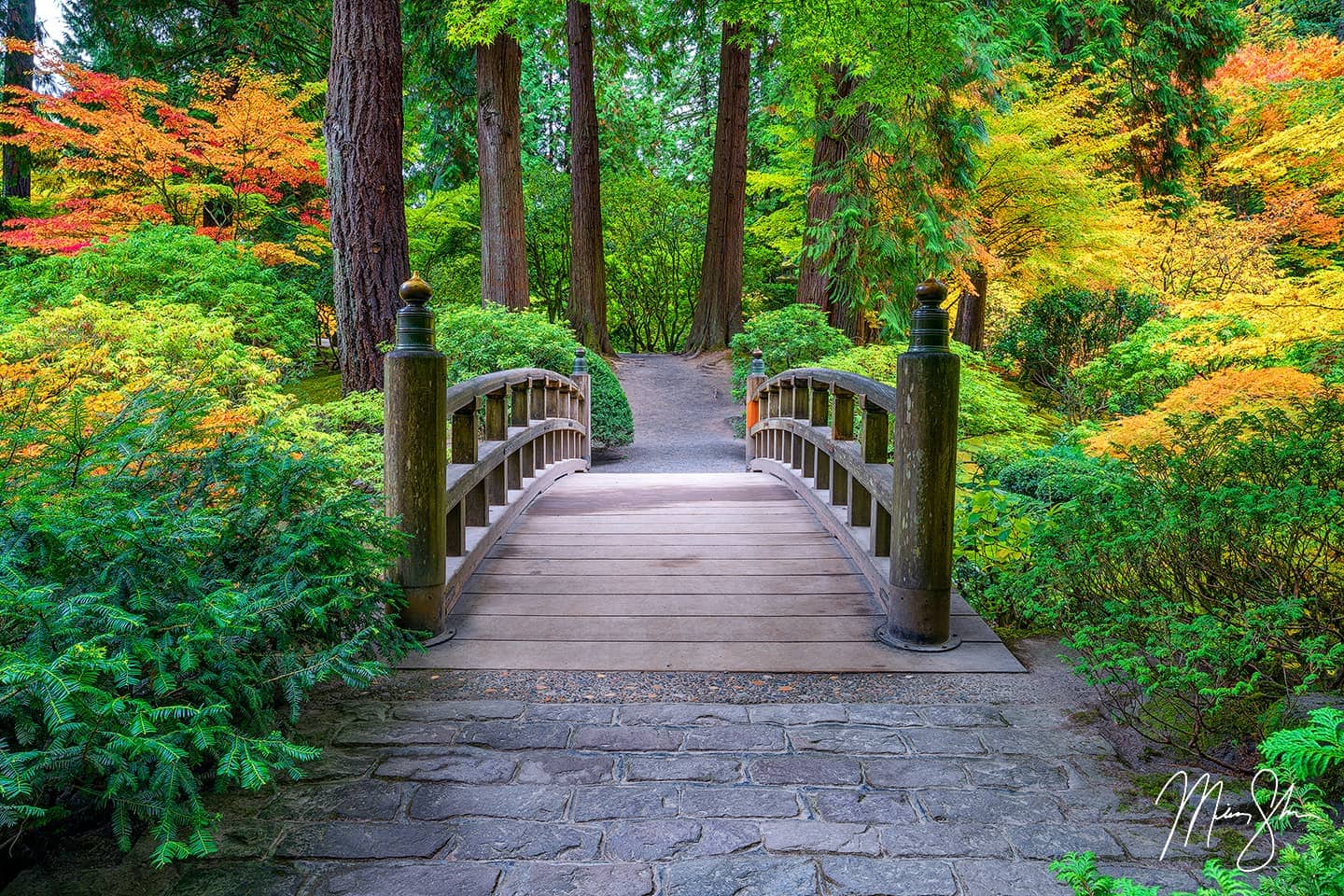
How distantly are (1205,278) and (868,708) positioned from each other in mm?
14408

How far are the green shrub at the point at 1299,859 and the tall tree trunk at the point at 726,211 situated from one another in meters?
14.0

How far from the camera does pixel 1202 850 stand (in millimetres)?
2043

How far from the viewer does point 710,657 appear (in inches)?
130

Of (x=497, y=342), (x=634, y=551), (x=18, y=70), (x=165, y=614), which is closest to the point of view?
(x=165, y=614)

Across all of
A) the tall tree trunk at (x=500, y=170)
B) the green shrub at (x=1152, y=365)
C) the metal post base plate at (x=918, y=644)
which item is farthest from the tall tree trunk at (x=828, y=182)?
the metal post base plate at (x=918, y=644)

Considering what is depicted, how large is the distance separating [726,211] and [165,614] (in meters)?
14.3

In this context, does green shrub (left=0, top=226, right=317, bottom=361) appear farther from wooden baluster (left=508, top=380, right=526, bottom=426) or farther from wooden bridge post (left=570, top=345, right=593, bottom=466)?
wooden baluster (left=508, top=380, right=526, bottom=426)

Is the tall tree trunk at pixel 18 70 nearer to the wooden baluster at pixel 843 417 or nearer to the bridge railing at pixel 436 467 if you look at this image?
the bridge railing at pixel 436 467

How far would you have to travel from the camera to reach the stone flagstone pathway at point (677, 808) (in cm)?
194

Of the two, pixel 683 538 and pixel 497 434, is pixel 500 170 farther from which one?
pixel 683 538

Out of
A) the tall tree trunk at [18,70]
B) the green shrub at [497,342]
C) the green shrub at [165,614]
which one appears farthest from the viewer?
the tall tree trunk at [18,70]

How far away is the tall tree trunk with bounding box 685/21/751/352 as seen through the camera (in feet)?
48.9

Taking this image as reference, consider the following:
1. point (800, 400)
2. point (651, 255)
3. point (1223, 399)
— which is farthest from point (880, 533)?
point (651, 255)

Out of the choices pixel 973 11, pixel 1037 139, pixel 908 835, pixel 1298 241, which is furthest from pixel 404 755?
pixel 1298 241
